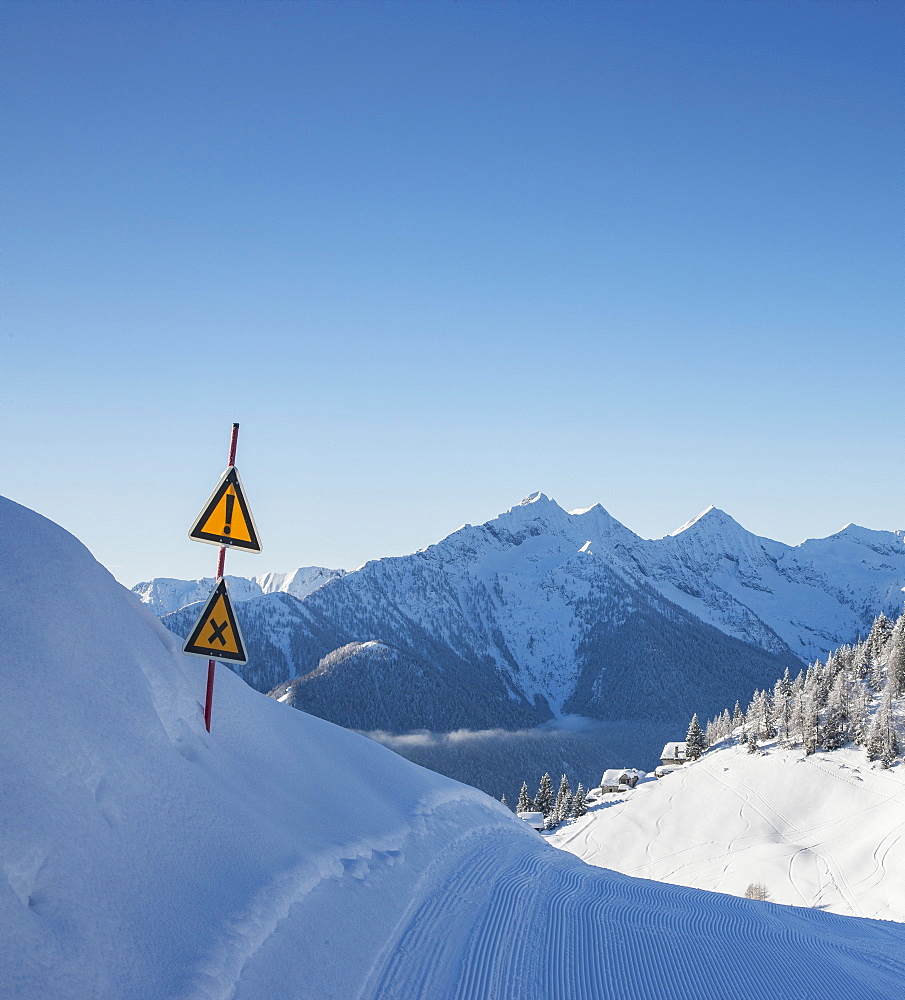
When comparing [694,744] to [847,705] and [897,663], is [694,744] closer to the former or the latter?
[847,705]

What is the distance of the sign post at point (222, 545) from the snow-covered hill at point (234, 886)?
584mm

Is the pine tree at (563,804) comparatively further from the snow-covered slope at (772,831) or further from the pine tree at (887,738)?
the pine tree at (887,738)

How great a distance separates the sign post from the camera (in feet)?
26.7

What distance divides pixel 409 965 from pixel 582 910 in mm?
2825

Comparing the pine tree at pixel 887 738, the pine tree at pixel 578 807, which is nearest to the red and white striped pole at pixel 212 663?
the pine tree at pixel 887 738

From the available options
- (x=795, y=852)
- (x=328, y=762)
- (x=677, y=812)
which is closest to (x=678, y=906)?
(x=328, y=762)

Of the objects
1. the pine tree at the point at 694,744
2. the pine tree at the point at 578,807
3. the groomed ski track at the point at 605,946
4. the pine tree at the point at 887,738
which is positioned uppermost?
the groomed ski track at the point at 605,946

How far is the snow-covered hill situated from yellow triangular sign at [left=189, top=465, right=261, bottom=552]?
1.28 metres

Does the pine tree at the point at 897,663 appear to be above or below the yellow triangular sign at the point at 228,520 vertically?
below

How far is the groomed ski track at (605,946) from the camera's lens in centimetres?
642

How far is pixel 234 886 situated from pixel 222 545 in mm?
3635

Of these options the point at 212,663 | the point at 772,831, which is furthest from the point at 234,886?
the point at 772,831

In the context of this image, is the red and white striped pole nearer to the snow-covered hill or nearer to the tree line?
the snow-covered hill

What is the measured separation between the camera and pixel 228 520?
830cm
